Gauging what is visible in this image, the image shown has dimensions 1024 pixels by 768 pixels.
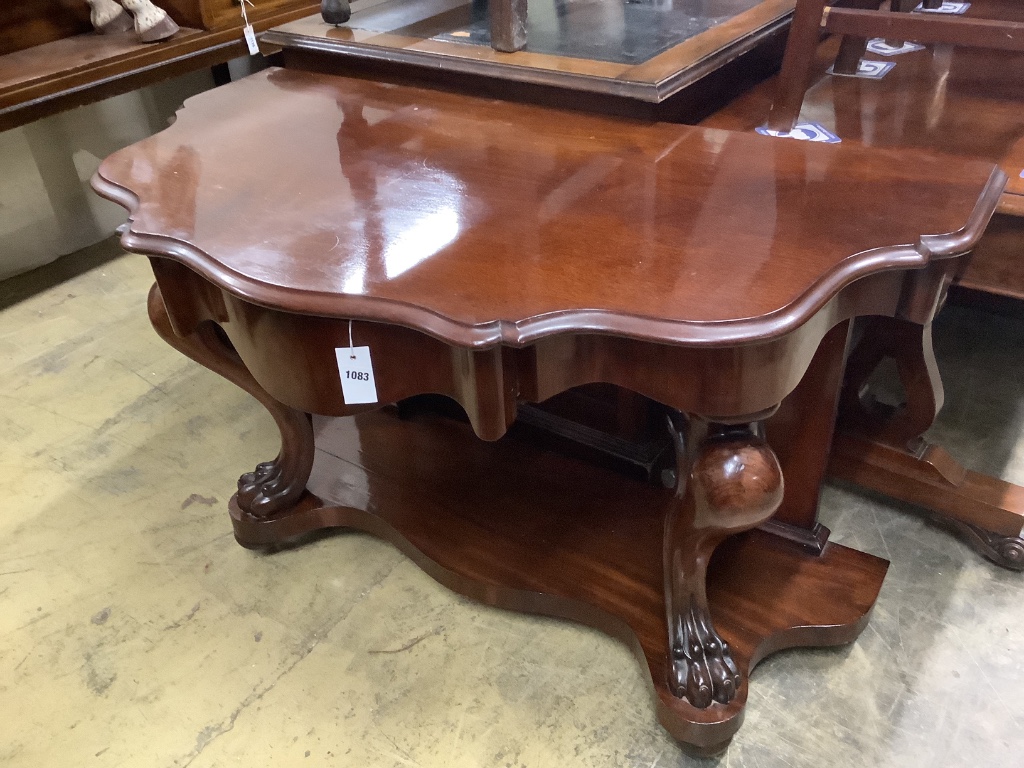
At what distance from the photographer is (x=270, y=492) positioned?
1115mm

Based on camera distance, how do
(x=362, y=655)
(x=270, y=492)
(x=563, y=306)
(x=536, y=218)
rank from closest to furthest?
(x=563, y=306), (x=536, y=218), (x=362, y=655), (x=270, y=492)

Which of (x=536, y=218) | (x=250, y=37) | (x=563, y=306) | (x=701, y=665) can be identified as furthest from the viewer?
(x=250, y=37)

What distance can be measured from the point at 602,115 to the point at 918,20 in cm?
41

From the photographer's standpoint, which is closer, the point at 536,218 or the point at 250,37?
the point at 536,218

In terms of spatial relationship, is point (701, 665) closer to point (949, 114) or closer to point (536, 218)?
point (536, 218)

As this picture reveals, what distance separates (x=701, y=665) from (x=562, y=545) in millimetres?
255

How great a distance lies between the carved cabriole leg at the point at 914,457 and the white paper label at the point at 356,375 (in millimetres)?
697

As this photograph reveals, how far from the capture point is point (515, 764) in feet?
2.87

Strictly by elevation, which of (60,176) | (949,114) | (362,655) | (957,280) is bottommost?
(362,655)

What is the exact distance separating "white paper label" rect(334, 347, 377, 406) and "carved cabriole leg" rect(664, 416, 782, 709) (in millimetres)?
310

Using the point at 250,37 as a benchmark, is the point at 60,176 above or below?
below

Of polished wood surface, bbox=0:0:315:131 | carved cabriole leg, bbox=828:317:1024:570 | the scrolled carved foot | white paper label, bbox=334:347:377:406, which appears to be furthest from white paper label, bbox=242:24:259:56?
the scrolled carved foot

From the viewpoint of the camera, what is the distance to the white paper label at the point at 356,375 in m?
0.70

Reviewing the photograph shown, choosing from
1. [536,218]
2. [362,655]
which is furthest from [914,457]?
[362,655]
